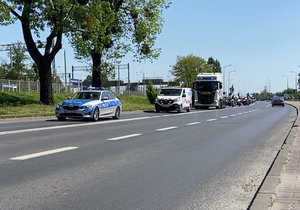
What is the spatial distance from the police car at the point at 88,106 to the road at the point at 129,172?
26.3ft

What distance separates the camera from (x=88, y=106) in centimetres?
2280

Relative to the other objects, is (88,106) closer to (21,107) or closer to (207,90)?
(21,107)

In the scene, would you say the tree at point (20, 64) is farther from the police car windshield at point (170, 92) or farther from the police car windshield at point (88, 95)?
the police car windshield at point (88, 95)

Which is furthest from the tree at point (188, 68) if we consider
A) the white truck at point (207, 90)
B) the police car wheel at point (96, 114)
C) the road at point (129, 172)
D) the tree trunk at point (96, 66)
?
the road at point (129, 172)

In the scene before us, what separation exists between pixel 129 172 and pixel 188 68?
99.5 metres

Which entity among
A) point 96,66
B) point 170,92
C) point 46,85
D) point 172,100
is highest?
point 96,66

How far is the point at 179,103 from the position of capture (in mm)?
37969

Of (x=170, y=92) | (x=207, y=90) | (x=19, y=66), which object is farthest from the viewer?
(x=19, y=66)

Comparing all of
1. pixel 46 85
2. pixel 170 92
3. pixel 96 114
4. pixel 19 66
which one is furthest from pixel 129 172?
pixel 19 66

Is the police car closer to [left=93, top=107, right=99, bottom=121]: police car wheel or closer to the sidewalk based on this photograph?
[left=93, top=107, right=99, bottom=121]: police car wheel

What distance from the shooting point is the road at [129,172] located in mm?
6531

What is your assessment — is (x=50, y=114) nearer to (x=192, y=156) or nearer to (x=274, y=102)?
(x=192, y=156)

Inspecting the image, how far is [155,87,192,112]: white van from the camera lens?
124 ft

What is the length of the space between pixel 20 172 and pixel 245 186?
3826mm
